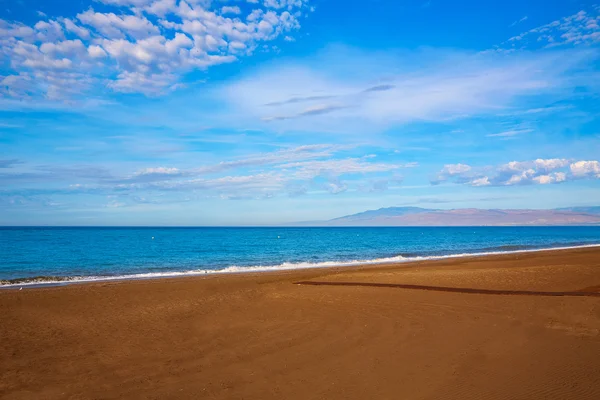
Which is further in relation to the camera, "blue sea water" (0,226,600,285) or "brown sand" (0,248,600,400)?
"blue sea water" (0,226,600,285)

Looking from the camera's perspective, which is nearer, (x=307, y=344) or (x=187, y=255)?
(x=307, y=344)

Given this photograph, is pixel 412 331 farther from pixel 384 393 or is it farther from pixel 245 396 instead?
pixel 245 396

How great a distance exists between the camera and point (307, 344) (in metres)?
9.12

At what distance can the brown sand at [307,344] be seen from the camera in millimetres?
6762

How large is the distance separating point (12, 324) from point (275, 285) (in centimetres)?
969

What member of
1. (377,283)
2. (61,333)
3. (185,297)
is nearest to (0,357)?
(61,333)

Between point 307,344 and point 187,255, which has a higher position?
point 187,255

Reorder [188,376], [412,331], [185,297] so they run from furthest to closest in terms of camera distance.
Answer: [185,297] → [412,331] → [188,376]

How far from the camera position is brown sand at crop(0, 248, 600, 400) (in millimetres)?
6762

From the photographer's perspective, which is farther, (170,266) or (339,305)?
(170,266)

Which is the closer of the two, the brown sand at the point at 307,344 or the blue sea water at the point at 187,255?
the brown sand at the point at 307,344

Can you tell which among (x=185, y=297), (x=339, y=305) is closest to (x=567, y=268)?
(x=339, y=305)

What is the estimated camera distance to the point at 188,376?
7.39 m

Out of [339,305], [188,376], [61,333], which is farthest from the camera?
[339,305]
